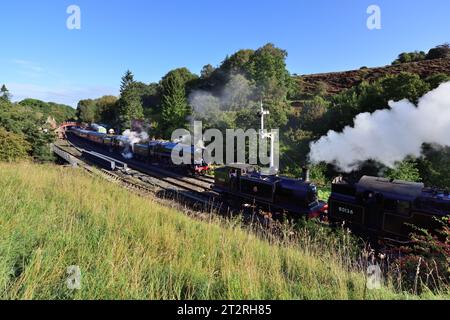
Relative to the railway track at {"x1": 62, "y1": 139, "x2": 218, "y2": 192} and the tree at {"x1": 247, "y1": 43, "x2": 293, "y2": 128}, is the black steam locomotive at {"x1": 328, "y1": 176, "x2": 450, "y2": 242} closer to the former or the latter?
the railway track at {"x1": 62, "y1": 139, "x2": 218, "y2": 192}

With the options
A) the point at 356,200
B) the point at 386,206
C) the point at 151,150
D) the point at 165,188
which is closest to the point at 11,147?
the point at 151,150

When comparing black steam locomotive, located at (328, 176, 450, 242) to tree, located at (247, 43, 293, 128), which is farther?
tree, located at (247, 43, 293, 128)

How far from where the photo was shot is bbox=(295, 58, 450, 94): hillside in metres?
45.4

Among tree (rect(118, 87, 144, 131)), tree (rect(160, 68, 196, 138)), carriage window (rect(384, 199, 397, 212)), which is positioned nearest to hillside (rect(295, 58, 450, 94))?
tree (rect(160, 68, 196, 138))

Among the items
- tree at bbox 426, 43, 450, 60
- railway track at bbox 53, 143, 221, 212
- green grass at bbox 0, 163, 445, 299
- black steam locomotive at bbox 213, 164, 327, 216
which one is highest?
tree at bbox 426, 43, 450, 60

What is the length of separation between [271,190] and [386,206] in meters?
5.15

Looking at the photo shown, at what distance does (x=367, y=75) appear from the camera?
56.8 meters

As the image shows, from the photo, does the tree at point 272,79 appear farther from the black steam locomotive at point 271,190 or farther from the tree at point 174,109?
the black steam locomotive at point 271,190

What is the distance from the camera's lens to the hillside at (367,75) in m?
45.4

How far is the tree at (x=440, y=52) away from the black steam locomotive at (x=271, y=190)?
2307 inches

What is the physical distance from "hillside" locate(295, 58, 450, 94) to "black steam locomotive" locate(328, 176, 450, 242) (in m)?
41.2

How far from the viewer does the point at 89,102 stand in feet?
325

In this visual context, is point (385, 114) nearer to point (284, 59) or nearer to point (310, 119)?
point (310, 119)
